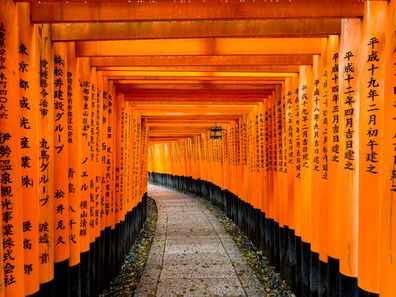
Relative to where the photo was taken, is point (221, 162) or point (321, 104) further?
point (221, 162)

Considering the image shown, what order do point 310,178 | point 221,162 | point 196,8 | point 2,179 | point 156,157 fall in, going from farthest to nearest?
1. point 156,157
2. point 221,162
3. point 310,178
4. point 196,8
5. point 2,179

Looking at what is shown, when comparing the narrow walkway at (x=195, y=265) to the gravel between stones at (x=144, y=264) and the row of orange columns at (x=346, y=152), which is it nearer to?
the gravel between stones at (x=144, y=264)

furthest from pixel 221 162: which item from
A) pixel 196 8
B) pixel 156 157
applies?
pixel 156 157

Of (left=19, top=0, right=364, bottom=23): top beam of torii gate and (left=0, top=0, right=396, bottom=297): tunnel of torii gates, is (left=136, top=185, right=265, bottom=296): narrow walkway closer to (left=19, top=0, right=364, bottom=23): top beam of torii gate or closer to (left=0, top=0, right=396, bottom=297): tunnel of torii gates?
(left=0, top=0, right=396, bottom=297): tunnel of torii gates

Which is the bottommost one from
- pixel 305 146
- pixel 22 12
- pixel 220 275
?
pixel 220 275

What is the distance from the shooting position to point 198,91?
33.6 feet

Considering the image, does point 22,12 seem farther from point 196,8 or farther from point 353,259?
point 353,259

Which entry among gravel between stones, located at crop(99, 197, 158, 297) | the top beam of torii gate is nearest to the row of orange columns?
the top beam of torii gate

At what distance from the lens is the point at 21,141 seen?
13.3ft

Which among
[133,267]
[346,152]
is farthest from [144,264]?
[346,152]

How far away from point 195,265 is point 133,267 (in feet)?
5.08

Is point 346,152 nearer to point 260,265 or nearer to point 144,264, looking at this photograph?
point 260,265

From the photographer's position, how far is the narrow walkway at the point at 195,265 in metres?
8.22

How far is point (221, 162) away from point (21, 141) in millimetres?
15675
